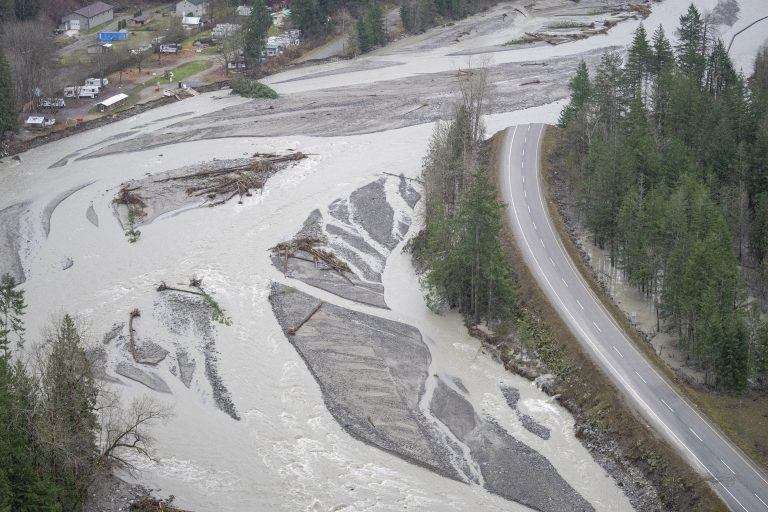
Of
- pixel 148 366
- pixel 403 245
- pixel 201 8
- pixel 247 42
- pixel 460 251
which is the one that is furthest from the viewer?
pixel 201 8

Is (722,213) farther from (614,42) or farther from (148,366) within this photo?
(614,42)

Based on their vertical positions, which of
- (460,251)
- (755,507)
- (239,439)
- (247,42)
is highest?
(247,42)

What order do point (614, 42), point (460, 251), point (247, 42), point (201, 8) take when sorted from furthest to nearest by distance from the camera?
point (201, 8), point (614, 42), point (247, 42), point (460, 251)

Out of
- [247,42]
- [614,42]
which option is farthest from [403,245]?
[614,42]

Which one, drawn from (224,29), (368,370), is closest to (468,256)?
(368,370)

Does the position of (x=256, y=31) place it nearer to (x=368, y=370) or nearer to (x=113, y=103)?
(x=113, y=103)

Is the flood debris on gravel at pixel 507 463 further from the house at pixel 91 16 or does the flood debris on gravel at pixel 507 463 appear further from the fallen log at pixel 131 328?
the house at pixel 91 16

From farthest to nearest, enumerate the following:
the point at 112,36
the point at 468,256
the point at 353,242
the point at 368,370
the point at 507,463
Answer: the point at 112,36
the point at 353,242
the point at 468,256
the point at 368,370
the point at 507,463

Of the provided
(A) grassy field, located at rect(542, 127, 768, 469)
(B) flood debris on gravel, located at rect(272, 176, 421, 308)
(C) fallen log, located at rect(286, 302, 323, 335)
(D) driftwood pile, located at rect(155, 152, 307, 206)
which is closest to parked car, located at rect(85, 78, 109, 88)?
(D) driftwood pile, located at rect(155, 152, 307, 206)
